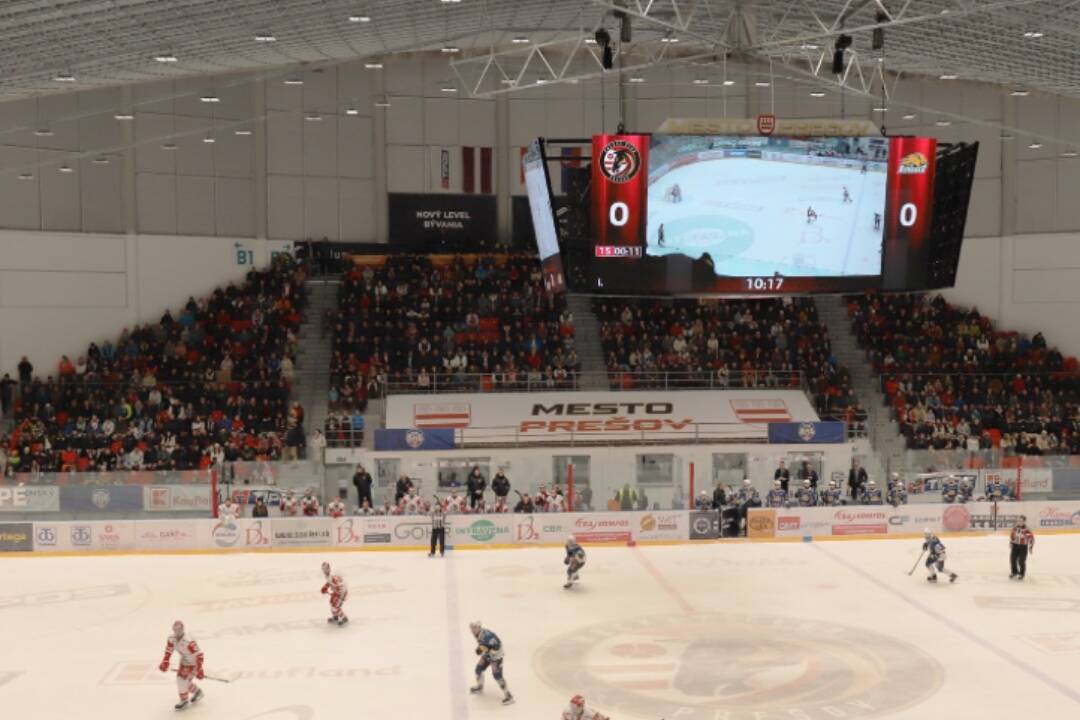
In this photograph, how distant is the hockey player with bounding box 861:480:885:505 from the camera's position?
1177 inches

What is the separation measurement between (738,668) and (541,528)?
412 inches

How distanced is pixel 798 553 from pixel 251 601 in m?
12.2

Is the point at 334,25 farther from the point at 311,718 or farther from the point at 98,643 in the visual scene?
the point at 311,718

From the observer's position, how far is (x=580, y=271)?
2298 centimetres

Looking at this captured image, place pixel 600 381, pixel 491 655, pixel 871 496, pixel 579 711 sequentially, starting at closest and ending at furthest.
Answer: pixel 579 711 → pixel 491 655 → pixel 871 496 → pixel 600 381

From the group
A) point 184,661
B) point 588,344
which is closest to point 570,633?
point 184,661

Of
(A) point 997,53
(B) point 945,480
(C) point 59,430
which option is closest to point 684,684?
(B) point 945,480

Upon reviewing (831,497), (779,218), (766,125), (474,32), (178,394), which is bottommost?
(831,497)

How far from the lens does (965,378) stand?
38.0m

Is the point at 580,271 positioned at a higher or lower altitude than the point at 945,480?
higher

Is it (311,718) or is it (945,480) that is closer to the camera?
(311,718)

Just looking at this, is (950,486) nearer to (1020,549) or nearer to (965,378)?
(1020,549)

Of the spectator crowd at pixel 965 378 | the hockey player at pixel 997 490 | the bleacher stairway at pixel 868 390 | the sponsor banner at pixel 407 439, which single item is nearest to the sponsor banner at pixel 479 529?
the sponsor banner at pixel 407 439

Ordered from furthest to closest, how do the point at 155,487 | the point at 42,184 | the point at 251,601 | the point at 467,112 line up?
the point at 467,112
the point at 42,184
the point at 155,487
the point at 251,601
